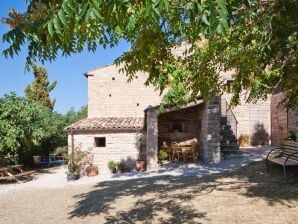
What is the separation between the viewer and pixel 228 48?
7.39 meters

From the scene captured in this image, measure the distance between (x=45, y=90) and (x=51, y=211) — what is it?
2403cm

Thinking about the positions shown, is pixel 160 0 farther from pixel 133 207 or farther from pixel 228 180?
pixel 228 180

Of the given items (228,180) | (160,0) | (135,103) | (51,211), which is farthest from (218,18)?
(135,103)

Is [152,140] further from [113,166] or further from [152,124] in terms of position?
[113,166]

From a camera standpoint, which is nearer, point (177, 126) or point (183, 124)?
point (183, 124)

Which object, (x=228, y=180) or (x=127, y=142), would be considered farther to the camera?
(x=127, y=142)

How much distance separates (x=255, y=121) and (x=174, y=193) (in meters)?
13.5

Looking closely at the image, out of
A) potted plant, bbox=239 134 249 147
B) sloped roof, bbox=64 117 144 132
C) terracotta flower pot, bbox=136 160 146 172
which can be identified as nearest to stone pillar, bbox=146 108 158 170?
terracotta flower pot, bbox=136 160 146 172

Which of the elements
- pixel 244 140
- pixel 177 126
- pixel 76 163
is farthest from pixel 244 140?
pixel 76 163

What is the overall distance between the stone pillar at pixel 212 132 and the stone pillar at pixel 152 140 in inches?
94.8

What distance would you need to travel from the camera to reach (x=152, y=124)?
17.0 metres

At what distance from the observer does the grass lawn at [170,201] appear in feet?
26.0

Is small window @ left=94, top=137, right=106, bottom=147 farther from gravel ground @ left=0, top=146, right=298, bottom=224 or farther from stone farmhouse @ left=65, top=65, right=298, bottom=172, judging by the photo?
gravel ground @ left=0, top=146, right=298, bottom=224

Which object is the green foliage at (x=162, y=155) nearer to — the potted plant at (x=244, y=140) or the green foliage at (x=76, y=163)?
the green foliage at (x=76, y=163)
